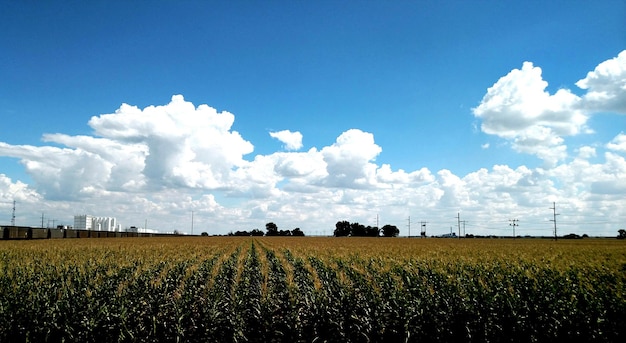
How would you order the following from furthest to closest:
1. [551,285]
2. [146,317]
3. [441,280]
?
[441,280]
[551,285]
[146,317]

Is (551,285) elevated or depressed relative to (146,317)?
elevated

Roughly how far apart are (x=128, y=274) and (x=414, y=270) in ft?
43.2

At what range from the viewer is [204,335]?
1139cm

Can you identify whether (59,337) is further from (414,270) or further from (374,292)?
(414,270)

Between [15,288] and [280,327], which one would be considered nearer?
[280,327]

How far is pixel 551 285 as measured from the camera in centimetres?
1304

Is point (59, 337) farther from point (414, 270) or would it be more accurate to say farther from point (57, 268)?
point (414, 270)

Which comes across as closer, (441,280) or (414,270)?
(441,280)

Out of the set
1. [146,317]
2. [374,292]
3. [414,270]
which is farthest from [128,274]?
[414,270]

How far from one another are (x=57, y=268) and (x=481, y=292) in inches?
757

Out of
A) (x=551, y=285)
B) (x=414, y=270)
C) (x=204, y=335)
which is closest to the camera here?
(x=204, y=335)

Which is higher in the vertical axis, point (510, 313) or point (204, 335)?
point (510, 313)

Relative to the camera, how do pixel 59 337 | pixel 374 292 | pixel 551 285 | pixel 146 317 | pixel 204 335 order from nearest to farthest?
1. pixel 59 337
2. pixel 204 335
3. pixel 146 317
4. pixel 551 285
5. pixel 374 292

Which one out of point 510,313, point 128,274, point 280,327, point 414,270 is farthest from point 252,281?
point 510,313
